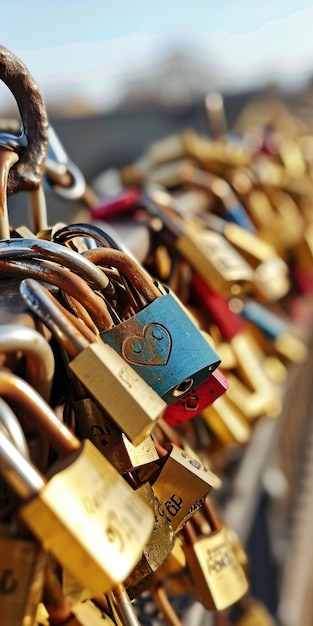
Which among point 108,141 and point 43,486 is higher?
point 108,141

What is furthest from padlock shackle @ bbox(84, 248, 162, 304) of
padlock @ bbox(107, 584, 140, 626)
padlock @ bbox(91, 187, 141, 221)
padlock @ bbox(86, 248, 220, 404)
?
padlock @ bbox(91, 187, 141, 221)

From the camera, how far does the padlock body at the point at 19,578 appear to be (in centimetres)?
34

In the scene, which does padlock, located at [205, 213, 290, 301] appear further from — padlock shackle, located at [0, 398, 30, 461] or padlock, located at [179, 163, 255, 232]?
padlock shackle, located at [0, 398, 30, 461]

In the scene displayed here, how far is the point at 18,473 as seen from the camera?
334 mm

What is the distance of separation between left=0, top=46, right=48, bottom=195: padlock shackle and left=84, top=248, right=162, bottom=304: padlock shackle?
10cm

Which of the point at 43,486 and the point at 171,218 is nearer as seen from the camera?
the point at 43,486

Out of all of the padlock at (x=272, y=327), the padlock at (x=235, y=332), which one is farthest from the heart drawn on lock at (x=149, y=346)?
the padlock at (x=272, y=327)

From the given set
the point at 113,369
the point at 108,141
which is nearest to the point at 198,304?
the point at 113,369

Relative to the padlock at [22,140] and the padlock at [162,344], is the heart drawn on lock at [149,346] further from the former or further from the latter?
the padlock at [22,140]

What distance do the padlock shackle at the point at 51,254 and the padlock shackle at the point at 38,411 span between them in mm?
127

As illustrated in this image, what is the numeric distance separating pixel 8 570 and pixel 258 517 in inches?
51.1

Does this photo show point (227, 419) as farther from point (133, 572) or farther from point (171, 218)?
point (133, 572)

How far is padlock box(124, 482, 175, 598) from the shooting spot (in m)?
0.48

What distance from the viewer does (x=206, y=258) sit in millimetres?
867
